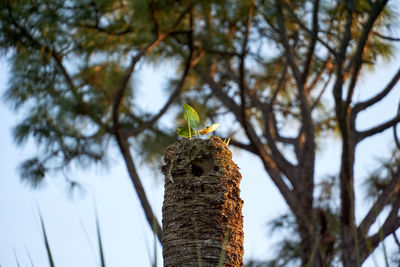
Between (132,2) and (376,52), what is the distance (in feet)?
7.21

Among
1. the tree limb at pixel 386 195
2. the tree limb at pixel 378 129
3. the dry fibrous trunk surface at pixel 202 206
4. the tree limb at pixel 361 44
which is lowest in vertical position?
the dry fibrous trunk surface at pixel 202 206

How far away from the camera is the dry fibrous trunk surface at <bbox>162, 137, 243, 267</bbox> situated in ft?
4.48

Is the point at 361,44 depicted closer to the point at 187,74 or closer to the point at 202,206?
the point at 187,74

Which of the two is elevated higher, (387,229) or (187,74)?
(187,74)

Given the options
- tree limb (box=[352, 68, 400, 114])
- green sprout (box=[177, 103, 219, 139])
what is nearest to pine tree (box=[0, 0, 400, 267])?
tree limb (box=[352, 68, 400, 114])

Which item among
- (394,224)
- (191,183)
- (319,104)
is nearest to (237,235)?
(191,183)

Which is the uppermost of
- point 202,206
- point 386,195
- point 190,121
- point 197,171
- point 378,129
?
point 378,129

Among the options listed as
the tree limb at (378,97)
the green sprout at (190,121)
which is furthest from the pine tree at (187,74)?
the green sprout at (190,121)

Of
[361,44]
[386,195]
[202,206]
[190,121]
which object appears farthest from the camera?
[386,195]

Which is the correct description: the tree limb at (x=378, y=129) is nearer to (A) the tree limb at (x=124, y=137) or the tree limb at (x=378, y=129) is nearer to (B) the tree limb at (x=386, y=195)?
(B) the tree limb at (x=386, y=195)

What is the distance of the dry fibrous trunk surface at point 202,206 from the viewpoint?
1.37 m

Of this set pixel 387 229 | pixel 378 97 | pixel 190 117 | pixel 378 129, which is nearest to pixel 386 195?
pixel 387 229

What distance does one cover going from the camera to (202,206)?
1386 mm

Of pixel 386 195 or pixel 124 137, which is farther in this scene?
pixel 386 195
